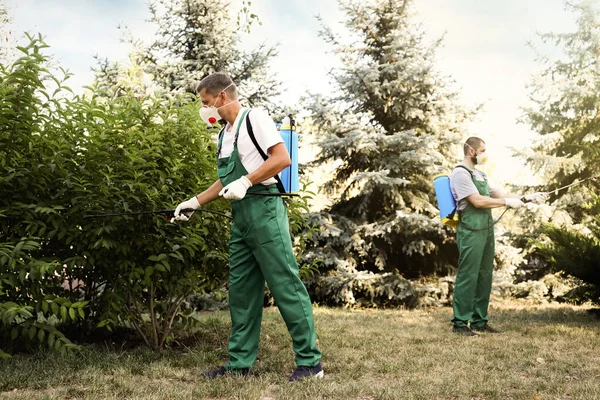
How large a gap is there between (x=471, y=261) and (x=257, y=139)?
129 inches

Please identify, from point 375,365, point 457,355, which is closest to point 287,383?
point 375,365

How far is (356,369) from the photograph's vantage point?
3883 millimetres

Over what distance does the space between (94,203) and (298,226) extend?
1.75 metres

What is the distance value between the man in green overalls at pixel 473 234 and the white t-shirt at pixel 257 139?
117 inches

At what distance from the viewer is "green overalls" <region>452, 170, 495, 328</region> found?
19.0 ft

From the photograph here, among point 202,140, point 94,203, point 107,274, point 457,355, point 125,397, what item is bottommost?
point 125,397

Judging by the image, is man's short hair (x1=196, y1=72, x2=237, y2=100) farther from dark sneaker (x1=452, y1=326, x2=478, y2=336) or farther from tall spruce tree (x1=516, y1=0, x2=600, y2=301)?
tall spruce tree (x1=516, y1=0, x2=600, y2=301)

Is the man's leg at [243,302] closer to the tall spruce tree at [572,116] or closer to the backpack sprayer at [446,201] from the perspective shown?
the backpack sprayer at [446,201]

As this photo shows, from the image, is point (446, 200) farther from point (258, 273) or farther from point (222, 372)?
point (222, 372)

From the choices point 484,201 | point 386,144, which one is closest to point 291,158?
point 484,201

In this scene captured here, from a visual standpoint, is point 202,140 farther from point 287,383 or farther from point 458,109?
point 458,109

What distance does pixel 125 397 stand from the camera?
3.15m

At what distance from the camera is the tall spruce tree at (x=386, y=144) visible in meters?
8.98

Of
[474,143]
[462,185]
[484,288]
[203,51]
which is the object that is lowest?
[484,288]
